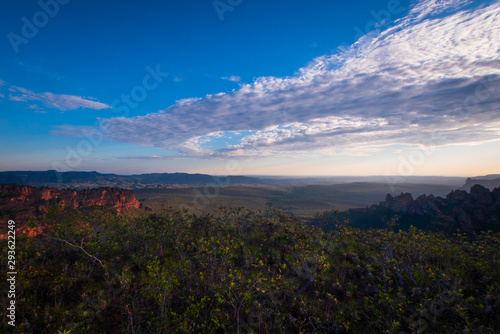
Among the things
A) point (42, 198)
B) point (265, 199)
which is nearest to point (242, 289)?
point (42, 198)

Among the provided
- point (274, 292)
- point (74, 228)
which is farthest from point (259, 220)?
point (74, 228)

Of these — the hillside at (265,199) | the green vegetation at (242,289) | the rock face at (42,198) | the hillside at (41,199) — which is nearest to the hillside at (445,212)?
the green vegetation at (242,289)

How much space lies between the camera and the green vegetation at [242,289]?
4.68m

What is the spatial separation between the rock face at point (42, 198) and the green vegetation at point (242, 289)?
1932cm

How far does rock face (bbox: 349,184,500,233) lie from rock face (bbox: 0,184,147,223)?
41.6m

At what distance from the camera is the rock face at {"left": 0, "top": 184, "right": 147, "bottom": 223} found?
3409 cm

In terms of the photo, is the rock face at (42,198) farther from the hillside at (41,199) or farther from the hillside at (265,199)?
the hillside at (265,199)

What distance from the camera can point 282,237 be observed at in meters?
10.4

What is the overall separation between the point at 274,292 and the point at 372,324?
93.3 inches

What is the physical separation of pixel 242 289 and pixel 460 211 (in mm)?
33336

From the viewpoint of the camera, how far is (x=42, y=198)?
43688 millimetres

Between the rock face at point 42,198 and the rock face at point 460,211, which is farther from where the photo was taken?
the rock face at point 42,198

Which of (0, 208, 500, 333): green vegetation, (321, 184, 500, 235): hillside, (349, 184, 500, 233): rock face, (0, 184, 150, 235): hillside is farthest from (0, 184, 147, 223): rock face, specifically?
(349, 184, 500, 233): rock face

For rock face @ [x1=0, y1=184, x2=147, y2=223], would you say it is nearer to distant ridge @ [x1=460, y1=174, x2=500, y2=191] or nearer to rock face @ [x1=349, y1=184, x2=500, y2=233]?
rock face @ [x1=349, y1=184, x2=500, y2=233]
